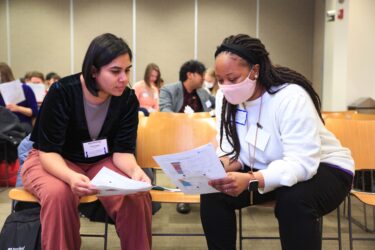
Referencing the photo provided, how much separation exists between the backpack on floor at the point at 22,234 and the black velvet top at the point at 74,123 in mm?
336

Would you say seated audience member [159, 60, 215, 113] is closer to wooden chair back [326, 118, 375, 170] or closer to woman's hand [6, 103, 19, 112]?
woman's hand [6, 103, 19, 112]

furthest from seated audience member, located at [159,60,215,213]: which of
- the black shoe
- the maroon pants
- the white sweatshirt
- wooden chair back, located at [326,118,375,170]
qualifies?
the white sweatshirt

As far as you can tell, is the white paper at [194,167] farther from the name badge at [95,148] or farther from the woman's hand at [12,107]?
the woman's hand at [12,107]

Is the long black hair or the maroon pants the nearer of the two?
the maroon pants

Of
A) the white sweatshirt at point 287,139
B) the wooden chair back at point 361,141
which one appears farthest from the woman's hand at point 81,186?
the wooden chair back at point 361,141

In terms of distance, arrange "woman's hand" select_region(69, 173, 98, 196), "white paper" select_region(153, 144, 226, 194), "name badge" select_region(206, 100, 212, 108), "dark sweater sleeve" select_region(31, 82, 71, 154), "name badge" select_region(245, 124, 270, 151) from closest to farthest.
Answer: "white paper" select_region(153, 144, 226, 194) → "woman's hand" select_region(69, 173, 98, 196) → "name badge" select_region(245, 124, 270, 151) → "dark sweater sleeve" select_region(31, 82, 71, 154) → "name badge" select_region(206, 100, 212, 108)

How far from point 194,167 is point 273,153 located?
1.56ft

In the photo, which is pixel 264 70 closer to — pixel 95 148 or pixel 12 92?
pixel 95 148

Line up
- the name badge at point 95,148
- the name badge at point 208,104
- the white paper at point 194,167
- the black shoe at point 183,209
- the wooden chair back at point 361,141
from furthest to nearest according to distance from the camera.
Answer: the name badge at point 208,104 < the black shoe at point 183,209 < the wooden chair back at point 361,141 < the name badge at point 95,148 < the white paper at point 194,167

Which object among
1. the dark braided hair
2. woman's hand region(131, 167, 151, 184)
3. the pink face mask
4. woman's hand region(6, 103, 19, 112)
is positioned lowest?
woman's hand region(131, 167, 151, 184)

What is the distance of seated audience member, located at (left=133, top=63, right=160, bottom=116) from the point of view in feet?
19.5

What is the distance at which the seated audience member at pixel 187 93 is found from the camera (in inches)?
158

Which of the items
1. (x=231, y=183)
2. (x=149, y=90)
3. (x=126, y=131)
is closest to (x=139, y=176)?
(x=126, y=131)

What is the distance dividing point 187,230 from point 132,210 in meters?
1.18
